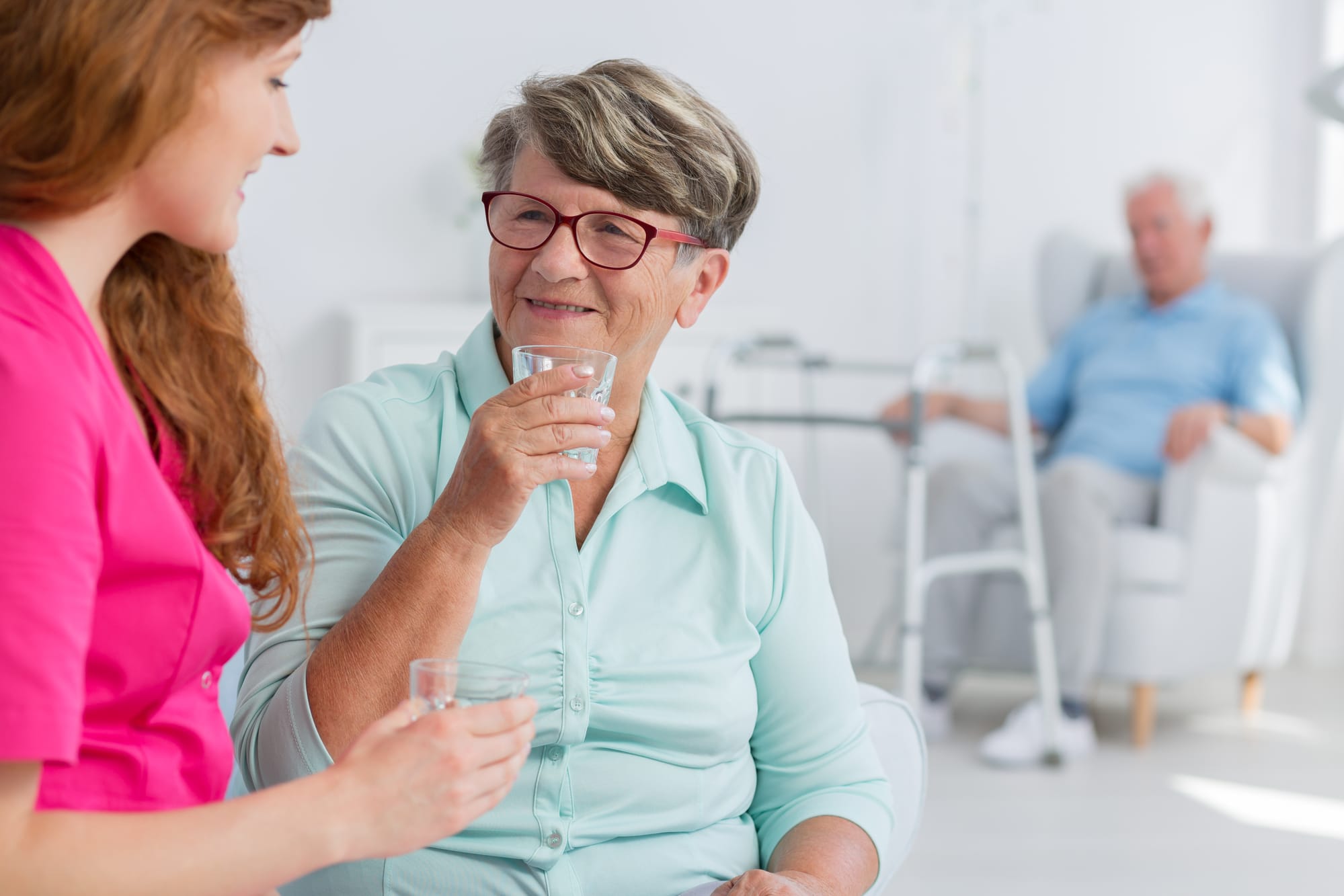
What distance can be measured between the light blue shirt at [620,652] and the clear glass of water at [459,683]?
0.78 feet

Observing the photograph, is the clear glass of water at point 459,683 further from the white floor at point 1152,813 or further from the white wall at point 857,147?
the white wall at point 857,147

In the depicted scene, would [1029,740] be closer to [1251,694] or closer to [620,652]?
[1251,694]

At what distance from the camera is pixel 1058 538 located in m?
3.44

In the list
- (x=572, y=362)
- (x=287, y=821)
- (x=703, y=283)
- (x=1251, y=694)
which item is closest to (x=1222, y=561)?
(x=1251, y=694)

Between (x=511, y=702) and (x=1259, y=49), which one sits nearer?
(x=511, y=702)

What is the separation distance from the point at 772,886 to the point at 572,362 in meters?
0.49

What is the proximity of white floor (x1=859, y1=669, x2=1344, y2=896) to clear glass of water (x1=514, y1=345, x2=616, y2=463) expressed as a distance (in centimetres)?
160

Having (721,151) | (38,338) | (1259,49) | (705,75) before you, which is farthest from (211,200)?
(1259,49)

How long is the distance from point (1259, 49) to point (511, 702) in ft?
15.6

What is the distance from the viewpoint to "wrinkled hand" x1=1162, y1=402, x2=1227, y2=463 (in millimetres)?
3422

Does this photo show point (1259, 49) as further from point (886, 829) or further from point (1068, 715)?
point (886, 829)

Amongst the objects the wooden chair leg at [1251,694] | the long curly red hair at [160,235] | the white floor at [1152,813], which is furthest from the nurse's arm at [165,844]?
the wooden chair leg at [1251,694]

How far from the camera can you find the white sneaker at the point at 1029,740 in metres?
3.25

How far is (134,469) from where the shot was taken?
78cm
